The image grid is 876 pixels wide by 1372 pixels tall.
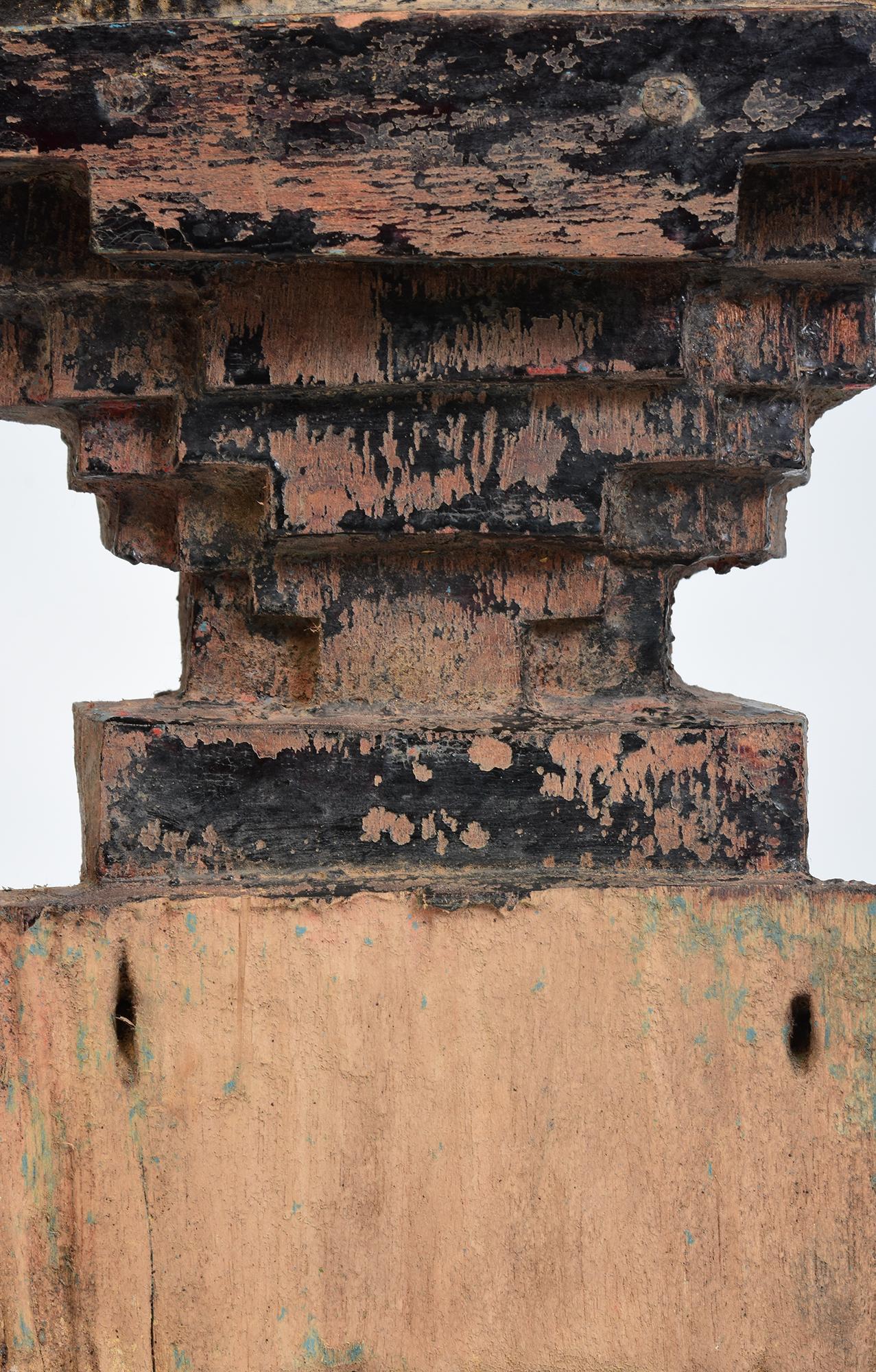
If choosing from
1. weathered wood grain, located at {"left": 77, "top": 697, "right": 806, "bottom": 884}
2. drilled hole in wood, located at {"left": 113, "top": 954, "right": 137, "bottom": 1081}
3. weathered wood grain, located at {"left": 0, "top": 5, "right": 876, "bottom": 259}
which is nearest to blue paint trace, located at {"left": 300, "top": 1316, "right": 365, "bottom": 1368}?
drilled hole in wood, located at {"left": 113, "top": 954, "right": 137, "bottom": 1081}

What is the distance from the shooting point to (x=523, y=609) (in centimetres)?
240

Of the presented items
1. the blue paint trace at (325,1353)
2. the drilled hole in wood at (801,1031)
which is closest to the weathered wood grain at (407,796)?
the drilled hole in wood at (801,1031)

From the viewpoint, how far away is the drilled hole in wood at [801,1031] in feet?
7.50

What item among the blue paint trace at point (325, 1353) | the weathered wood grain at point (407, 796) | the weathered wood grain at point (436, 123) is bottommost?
the blue paint trace at point (325, 1353)

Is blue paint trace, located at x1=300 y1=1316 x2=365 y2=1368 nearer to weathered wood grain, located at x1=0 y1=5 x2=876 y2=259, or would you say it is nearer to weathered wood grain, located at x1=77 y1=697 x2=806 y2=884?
weathered wood grain, located at x1=77 y1=697 x2=806 y2=884

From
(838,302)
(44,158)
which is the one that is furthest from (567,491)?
(44,158)

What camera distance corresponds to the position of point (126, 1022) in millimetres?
2229

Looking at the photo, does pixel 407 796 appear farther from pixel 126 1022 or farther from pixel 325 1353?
pixel 325 1353

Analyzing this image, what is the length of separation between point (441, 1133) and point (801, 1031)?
55 centimetres

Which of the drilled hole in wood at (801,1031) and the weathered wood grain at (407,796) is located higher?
the weathered wood grain at (407,796)

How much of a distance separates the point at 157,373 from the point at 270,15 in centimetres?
53

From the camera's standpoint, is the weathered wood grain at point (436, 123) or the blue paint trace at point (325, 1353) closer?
the weathered wood grain at point (436, 123)

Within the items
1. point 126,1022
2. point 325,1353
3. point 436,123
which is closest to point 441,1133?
point 325,1353

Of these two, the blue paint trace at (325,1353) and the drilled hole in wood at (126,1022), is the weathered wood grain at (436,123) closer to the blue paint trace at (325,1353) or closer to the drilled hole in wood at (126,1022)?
the drilled hole in wood at (126,1022)
